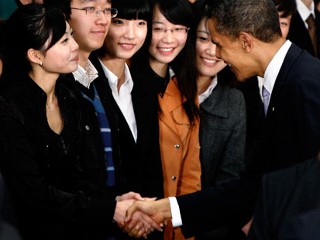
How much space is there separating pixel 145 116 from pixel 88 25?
20.0 inches

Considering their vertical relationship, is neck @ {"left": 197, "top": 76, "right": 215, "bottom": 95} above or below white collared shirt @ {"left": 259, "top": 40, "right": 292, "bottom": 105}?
below

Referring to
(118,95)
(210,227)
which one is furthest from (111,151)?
(210,227)

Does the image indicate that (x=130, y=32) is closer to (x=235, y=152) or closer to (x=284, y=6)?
(x=235, y=152)

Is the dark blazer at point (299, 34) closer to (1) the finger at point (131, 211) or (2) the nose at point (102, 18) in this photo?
(2) the nose at point (102, 18)

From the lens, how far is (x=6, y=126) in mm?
2523

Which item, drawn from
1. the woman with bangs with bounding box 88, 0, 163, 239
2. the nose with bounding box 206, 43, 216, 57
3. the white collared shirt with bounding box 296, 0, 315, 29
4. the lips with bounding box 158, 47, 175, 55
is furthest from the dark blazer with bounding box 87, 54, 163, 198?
the white collared shirt with bounding box 296, 0, 315, 29

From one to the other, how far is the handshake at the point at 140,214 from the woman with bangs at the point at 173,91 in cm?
28

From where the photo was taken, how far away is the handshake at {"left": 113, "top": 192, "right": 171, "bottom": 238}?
3.06 m

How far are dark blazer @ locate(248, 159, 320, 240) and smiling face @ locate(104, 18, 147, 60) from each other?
1.66 m

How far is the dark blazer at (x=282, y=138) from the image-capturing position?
8.15 feet

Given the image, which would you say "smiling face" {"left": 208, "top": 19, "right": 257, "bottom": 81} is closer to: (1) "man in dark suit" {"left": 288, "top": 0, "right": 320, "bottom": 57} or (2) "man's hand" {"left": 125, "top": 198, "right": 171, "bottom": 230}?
(2) "man's hand" {"left": 125, "top": 198, "right": 171, "bottom": 230}

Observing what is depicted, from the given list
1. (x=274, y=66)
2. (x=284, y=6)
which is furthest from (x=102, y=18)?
(x=284, y=6)

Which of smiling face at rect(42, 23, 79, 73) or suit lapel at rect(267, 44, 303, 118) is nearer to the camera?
suit lapel at rect(267, 44, 303, 118)

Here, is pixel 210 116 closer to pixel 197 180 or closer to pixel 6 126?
pixel 197 180
